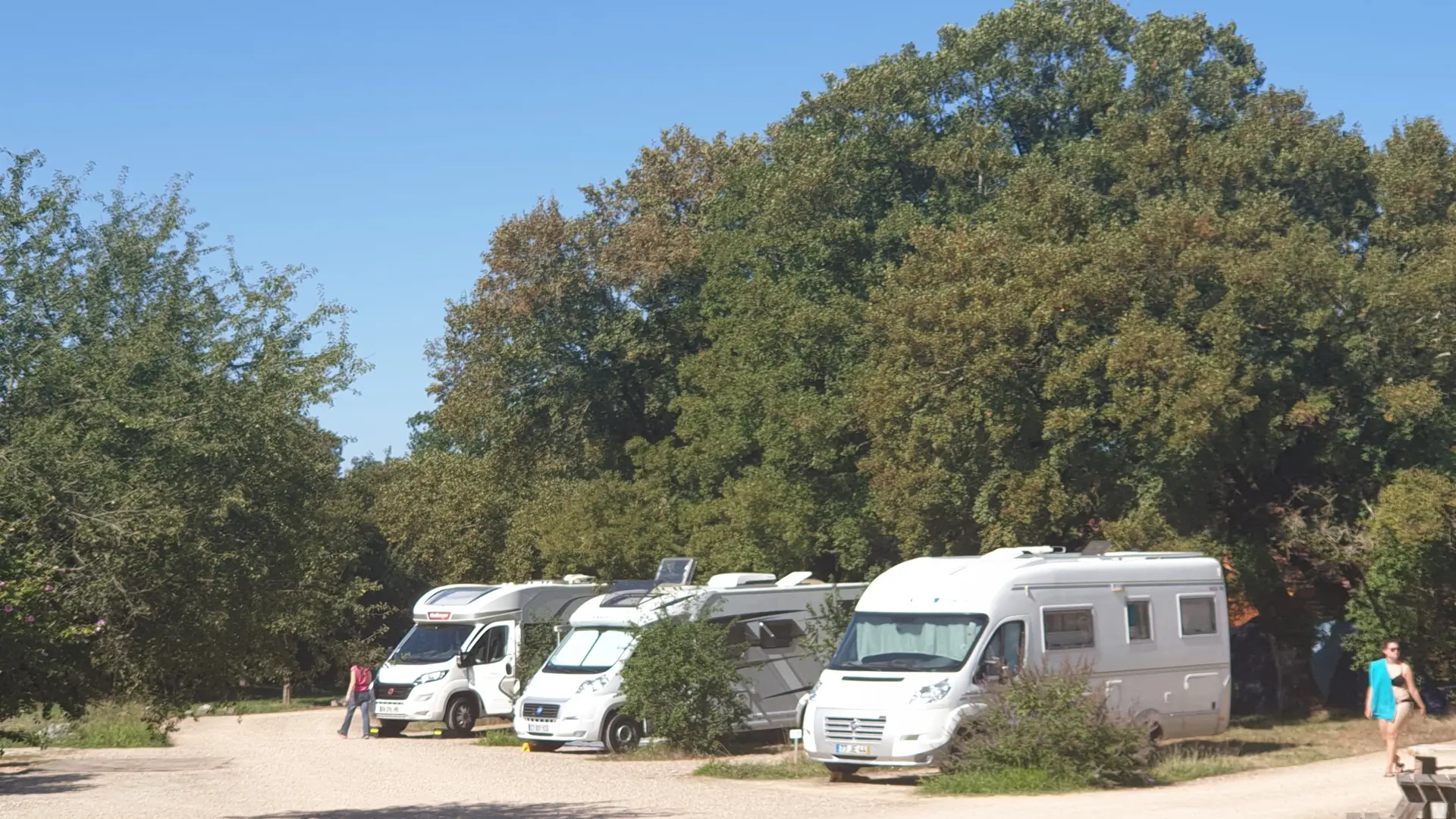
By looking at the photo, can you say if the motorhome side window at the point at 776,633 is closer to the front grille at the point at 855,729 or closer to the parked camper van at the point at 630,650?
the parked camper van at the point at 630,650

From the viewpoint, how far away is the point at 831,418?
1136 inches

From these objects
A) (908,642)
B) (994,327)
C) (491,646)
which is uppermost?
(994,327)

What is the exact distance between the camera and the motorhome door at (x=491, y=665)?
27.0 metres

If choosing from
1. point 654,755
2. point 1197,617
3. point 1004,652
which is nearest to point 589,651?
point 654,755

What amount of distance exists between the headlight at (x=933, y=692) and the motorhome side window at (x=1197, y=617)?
4.31 metres

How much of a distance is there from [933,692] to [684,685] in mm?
5513

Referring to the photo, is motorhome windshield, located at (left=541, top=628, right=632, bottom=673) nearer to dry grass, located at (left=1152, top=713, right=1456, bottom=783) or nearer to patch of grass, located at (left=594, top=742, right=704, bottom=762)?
patch of grass, located at (left=594, top=742, right=704, bottom=762)

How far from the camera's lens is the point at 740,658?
22328 millimetres

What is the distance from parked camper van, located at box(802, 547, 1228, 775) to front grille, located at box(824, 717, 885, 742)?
2 centimetres

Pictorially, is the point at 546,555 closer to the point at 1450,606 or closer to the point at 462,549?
the point at 462,549

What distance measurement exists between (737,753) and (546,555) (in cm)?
1389

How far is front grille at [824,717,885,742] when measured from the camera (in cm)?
1666

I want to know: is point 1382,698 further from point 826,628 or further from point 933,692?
point 826,628

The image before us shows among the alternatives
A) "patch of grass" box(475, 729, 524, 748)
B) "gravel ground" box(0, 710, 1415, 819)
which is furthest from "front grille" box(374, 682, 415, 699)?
"gravel ground" box(0, 710, 1415, 819)
